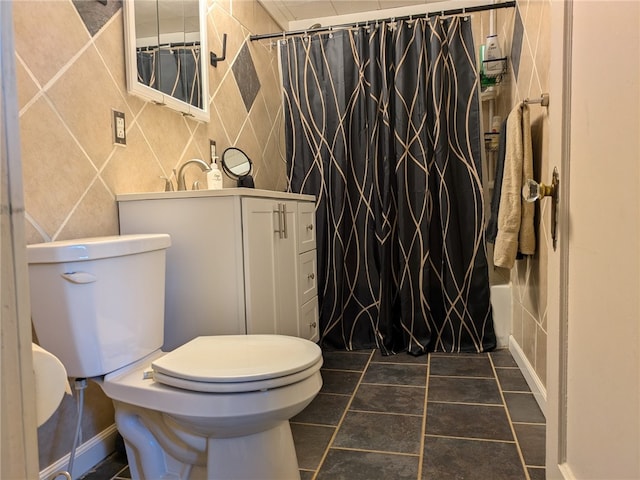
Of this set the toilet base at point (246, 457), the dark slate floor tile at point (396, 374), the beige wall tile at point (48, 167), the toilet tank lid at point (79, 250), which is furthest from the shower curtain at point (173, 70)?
the dark slate floor tile at point (396, 374)

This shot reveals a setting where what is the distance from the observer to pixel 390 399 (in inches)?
73.7

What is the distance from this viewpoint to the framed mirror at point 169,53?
1642 mm

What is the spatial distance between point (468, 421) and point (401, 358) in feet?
2.46

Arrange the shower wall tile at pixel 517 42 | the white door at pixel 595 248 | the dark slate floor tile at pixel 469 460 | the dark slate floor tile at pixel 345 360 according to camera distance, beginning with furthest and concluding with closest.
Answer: the dark slate floor tile at pixel 345 360
the shower wall tile at pixel 517 42
the dark slate floor tile at pixel 469 460
the white door at pixel 595 248

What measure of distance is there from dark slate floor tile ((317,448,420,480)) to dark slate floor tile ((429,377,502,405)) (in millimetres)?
491

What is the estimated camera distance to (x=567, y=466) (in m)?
0.87

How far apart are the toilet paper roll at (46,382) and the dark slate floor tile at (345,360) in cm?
184

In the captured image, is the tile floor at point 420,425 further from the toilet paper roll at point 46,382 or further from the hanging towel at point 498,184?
the toilet paper roll at point 46,382

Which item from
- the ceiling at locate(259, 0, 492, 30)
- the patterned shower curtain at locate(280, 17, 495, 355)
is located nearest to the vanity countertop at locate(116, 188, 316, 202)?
the patterned shower curtain at locate(280, 17, 495, 355)

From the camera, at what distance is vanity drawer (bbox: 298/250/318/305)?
2.09m

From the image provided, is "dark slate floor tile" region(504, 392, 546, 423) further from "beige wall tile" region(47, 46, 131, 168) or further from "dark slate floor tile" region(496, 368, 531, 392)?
"beige wall tile" region(47, 46, 131, 168)

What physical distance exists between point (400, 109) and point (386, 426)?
1580 millimetres

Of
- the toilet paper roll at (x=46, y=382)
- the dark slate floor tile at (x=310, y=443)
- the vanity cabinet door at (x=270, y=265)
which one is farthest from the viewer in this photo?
the vanity cabinet door at (x=270, y=265)

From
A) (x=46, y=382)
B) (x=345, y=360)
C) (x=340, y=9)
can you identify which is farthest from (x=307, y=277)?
(x=340, y=9)
